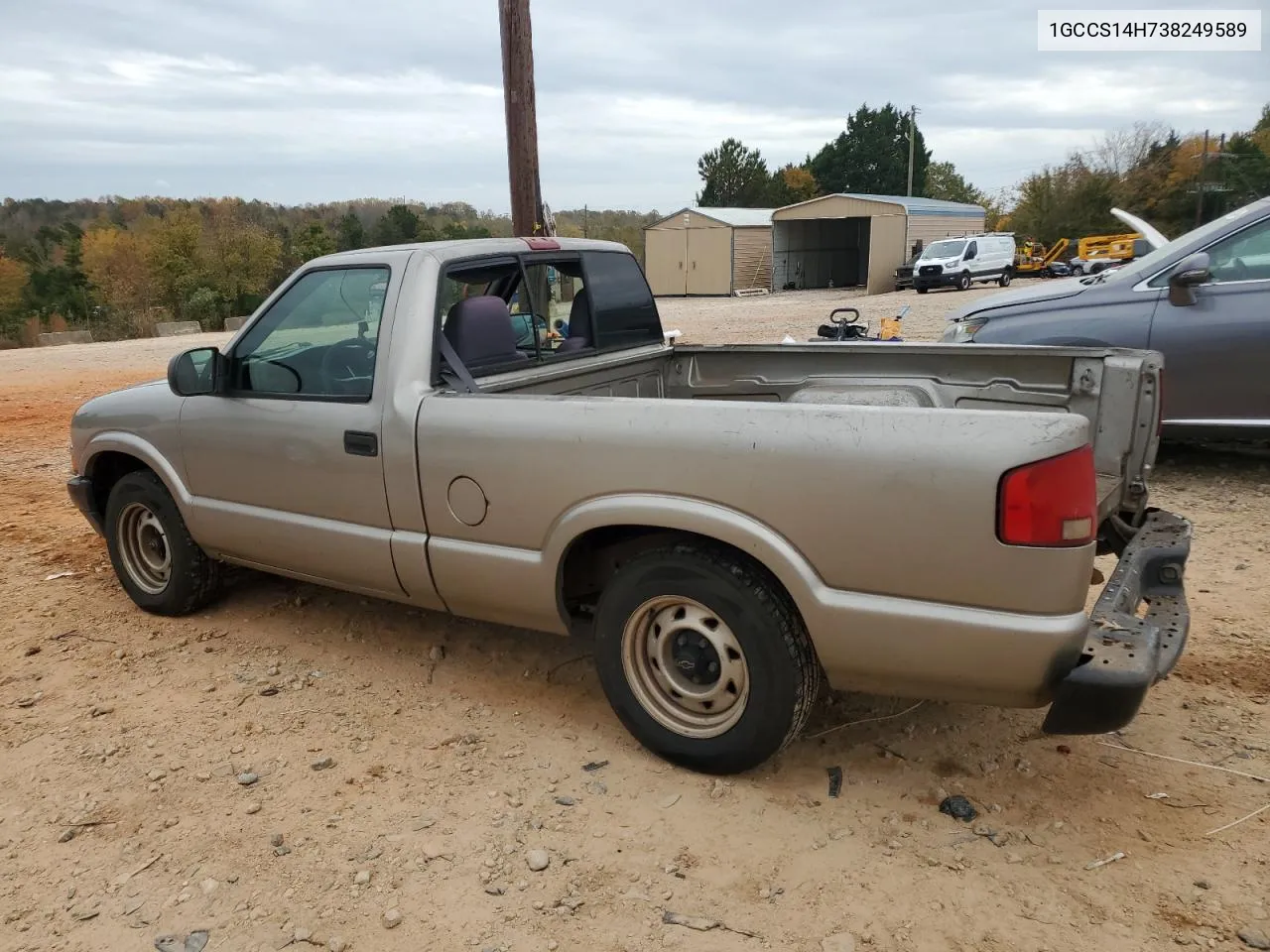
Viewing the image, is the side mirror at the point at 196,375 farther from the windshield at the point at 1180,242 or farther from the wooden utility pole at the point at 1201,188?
the wooden utility pole at the point at 1201,188

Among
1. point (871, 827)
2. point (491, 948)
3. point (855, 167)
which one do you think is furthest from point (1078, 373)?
point (855, 167)

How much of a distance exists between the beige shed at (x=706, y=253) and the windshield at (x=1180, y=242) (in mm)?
30272

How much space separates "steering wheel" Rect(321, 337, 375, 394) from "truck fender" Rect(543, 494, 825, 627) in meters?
1.10

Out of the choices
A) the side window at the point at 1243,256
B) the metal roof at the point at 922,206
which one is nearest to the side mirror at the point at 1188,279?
the side window at the point at 1243,256

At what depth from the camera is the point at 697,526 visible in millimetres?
2857

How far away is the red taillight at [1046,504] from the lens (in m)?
2.41

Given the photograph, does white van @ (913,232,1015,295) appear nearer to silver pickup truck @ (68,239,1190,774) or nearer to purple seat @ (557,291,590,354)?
silver pickup truck @ (68,239,1190,774)

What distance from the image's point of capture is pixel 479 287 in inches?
160

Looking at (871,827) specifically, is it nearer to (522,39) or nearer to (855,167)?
(522,39)

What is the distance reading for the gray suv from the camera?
233 inches

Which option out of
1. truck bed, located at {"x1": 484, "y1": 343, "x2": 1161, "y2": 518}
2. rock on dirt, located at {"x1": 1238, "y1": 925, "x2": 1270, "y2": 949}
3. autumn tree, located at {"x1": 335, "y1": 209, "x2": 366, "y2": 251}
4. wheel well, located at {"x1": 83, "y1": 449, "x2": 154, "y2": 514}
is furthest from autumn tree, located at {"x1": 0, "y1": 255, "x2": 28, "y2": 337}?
rock on dirt, located at {"x1": 1238, "y1": 925, "x2": 1270, "y2": 949}

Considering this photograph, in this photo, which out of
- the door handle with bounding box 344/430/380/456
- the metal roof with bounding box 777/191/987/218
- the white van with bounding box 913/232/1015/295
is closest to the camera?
the door handle with bounding box 344/430/380/456

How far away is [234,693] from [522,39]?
6.03m

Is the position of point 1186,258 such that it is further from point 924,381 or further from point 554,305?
point 554,305
